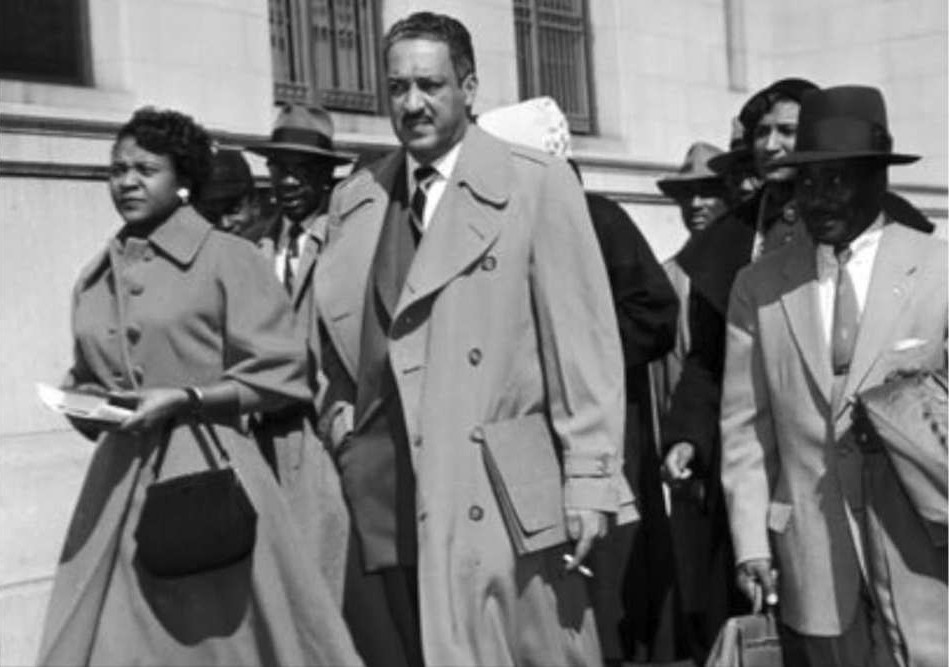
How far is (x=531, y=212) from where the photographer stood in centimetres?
595

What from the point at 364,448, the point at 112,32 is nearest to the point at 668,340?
the point at 364,448

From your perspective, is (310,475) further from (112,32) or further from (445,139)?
(112,32)

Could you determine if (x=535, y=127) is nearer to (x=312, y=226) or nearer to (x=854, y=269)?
(x=312, y=226)

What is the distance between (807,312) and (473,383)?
0.95 meters

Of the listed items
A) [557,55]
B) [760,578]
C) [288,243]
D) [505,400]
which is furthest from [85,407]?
[557,55]

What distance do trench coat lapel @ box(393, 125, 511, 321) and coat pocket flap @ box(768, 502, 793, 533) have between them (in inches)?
42.9

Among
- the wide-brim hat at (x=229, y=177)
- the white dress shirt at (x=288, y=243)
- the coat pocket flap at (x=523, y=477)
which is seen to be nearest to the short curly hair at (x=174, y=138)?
the white dress shirt at (x=288, y=243)

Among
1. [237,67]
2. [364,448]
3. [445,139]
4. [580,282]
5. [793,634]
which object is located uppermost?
[237,67]

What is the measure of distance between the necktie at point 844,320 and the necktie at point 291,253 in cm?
254

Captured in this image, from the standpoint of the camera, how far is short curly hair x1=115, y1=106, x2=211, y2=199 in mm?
6578

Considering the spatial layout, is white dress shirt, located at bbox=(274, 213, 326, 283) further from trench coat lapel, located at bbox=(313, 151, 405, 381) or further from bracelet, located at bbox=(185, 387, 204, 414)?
trench coat lapel, located at bbox=(313, 151, 405, 381)

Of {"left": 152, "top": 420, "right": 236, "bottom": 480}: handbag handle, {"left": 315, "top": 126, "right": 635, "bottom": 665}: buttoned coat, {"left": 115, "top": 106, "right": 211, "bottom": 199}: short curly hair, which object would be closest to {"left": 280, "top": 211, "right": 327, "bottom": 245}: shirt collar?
{"left": 115, "top": 106, "right": 211, "bottom": 199}: short curly hair

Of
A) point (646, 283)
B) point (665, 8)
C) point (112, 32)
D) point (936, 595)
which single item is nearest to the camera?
point (936, 595)

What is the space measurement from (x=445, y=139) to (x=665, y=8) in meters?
8.73
